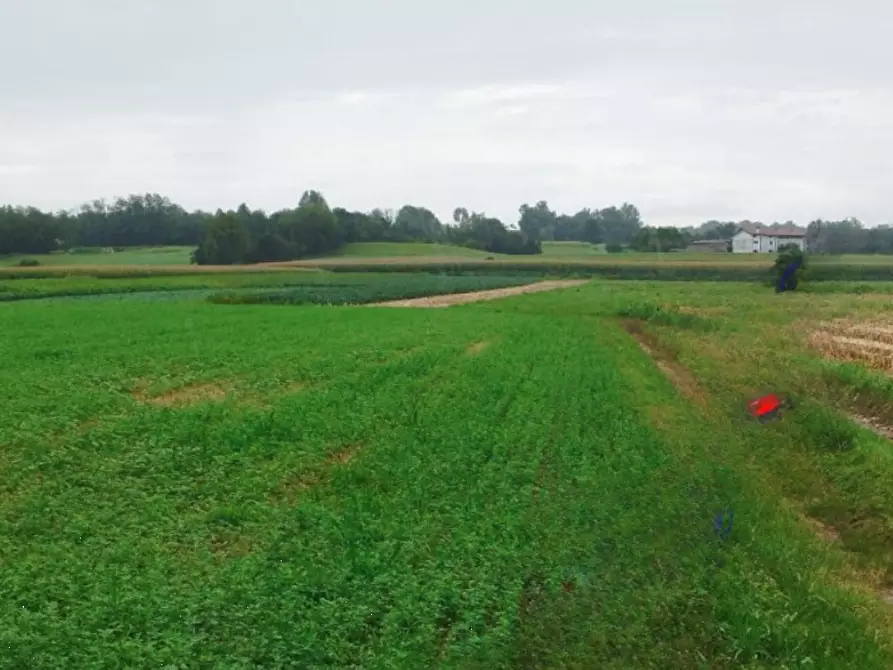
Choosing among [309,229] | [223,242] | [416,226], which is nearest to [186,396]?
[223,242]

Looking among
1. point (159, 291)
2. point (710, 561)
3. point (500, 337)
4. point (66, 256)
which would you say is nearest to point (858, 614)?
point (710, 561)

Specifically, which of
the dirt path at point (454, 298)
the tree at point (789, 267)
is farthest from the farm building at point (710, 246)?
the tree at point (789, 267)

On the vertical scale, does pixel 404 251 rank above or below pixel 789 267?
above

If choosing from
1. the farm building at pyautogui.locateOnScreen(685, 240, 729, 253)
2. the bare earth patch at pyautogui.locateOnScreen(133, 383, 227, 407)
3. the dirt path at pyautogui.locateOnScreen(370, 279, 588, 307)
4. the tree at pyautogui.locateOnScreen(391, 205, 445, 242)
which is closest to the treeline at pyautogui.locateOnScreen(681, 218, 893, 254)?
the dirt path at pyautogui.locateOnScreen(370, 279, 588, 307)

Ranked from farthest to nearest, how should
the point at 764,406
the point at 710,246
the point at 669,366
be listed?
the point at 710,246 < the point at 669,366 < the point at 764,406

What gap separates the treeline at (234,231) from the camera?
311ft

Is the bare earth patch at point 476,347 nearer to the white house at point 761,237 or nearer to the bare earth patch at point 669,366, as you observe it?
the bare earth patch at point 669,366

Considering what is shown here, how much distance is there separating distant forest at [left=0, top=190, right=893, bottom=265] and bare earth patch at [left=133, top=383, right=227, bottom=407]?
51925 mm

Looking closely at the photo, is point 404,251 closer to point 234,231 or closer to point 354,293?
point 234,231

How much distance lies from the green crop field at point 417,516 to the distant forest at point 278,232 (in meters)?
48.7

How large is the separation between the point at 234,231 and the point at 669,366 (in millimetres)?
74747

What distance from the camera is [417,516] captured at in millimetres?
10430

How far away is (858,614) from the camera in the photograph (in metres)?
8.83

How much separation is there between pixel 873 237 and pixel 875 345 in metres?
38.9
